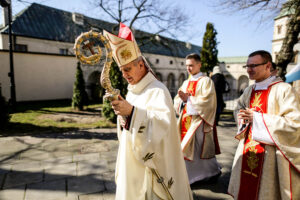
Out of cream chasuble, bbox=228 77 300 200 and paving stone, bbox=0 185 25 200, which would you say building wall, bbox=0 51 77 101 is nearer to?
paving stone, bbox=0 185 25 200

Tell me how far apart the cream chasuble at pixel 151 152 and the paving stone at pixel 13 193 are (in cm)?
209

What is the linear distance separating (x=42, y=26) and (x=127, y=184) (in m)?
23.4

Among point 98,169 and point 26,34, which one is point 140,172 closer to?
point 98,169

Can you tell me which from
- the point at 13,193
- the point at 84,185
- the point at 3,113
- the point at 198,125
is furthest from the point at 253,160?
the point at 3,113

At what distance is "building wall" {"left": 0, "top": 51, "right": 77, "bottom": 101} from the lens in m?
12.6

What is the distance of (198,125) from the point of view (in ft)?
10.0

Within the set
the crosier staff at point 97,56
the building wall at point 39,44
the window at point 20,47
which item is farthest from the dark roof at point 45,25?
the crosier staff at point 97,56

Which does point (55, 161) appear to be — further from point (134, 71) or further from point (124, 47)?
point (124, 47)

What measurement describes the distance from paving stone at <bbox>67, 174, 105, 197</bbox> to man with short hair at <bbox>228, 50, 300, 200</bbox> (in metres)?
2.16

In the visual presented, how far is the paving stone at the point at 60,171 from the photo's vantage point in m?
3.39

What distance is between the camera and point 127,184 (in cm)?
176

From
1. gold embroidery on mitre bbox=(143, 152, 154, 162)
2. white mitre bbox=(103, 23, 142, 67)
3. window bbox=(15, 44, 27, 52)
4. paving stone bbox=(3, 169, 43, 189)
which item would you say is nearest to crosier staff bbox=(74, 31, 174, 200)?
white mitre bbox=(103, 23, 142, 67)

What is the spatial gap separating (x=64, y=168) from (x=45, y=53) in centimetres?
1350

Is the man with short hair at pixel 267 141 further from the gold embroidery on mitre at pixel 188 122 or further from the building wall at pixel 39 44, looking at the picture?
the building wall at pixel 39 44
